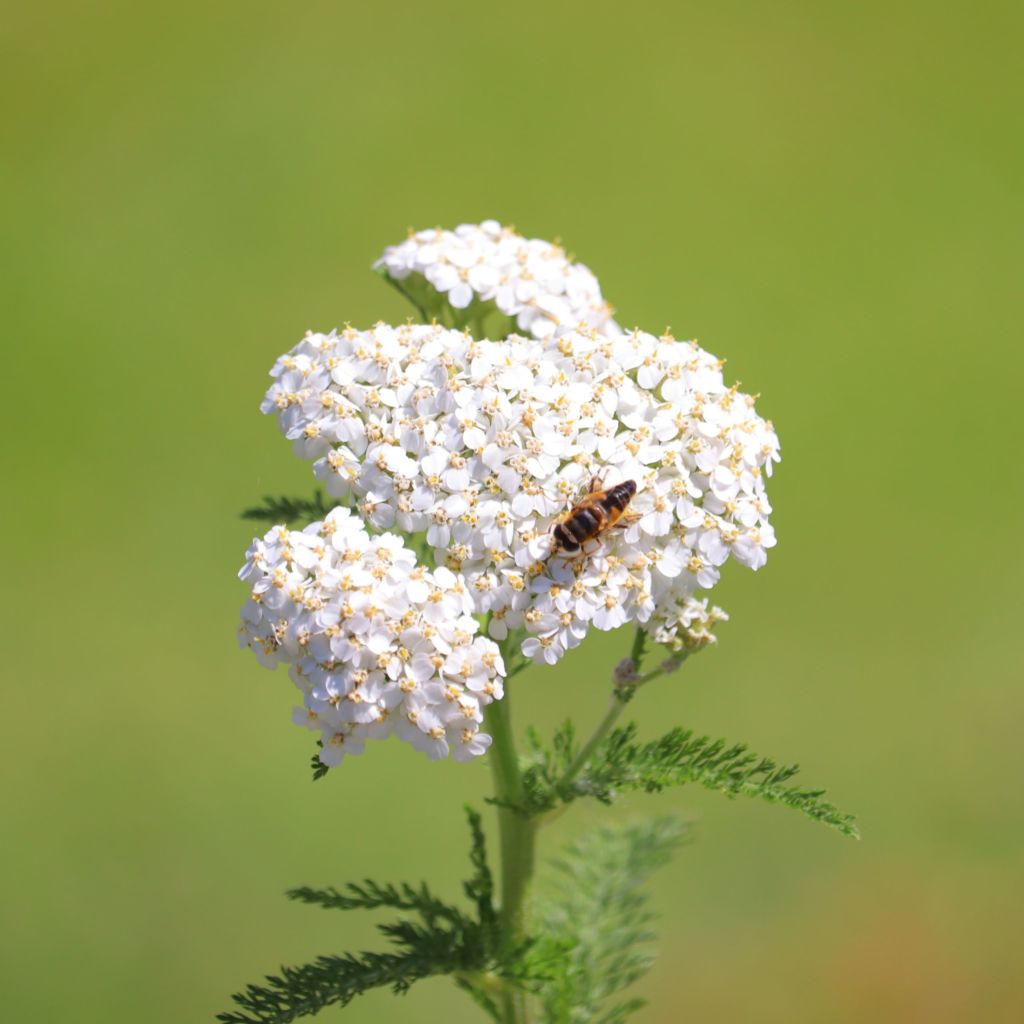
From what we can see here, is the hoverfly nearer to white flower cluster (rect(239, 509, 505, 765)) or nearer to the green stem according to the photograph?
white flower cluster (rect(239, 509, 505, 765))

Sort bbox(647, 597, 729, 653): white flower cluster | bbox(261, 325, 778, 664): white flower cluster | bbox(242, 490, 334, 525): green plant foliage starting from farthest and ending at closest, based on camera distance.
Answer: bbox(242, 490, 334, 525): green plant foliage → bbox(647, 597, 729, 653): white flower cluster → bbox(261, 325, 778, 664): white flower cluster

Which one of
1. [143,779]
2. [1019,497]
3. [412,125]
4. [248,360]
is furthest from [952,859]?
[412,125]

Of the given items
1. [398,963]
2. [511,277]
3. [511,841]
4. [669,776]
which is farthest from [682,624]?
[511,277]

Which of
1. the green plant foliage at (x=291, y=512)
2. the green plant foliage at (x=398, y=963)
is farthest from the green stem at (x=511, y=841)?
the green plant foliage at (x=291, y=512)

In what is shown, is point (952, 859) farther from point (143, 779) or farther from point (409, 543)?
point (409, 543)

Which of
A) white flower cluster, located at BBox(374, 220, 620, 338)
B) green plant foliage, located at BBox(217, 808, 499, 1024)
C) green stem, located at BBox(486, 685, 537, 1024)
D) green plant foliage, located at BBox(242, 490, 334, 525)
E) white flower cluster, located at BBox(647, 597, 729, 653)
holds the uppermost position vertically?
white flower cluster, located at BBox(374, 220, 620, 338)

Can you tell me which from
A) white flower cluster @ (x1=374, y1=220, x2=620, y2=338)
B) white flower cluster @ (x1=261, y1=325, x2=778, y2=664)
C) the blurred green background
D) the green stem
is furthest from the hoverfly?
the blurred green background
